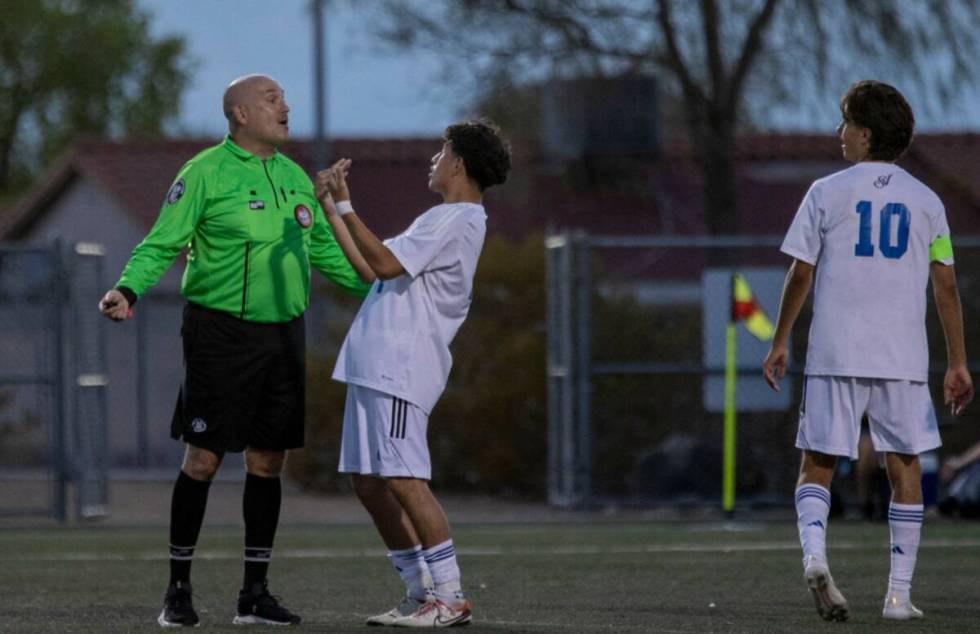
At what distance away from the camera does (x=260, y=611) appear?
7301 millimetres

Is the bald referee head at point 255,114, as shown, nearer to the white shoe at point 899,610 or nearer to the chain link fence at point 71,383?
the white shoe at point 899,610

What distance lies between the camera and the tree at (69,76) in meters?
52.0

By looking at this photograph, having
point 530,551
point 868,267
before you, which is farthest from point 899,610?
point 530,551

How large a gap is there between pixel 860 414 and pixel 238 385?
2.22 meters

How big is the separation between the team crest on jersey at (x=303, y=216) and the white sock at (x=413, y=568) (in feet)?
4.03

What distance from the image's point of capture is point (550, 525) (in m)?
14.5

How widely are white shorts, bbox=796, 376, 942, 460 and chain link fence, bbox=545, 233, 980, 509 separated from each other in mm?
8219

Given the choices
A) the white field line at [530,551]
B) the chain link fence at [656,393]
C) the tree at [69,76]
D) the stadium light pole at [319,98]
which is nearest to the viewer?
the white field line at [530,551]

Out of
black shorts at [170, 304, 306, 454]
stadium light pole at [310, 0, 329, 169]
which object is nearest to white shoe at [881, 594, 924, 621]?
black shorts at [170, 304, 306, 454]

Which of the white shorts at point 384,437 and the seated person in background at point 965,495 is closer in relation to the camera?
the white shorts at point 384,437

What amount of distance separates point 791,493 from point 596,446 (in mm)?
1889

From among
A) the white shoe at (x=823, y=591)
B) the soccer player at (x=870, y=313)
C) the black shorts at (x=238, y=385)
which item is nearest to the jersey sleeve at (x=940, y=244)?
the soccer player at (x=870, y=313)

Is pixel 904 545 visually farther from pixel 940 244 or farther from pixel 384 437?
pixel 384 437

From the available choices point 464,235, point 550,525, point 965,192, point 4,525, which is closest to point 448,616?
point 464,235
